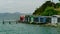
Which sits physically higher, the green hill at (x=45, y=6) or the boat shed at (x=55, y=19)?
the green hill at (x=45, y=6)

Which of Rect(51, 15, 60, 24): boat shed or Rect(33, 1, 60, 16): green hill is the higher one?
Rect(33, 1, 60, 16): green hill

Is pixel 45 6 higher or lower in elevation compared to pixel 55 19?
higher

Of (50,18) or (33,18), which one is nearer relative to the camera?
(50,18)

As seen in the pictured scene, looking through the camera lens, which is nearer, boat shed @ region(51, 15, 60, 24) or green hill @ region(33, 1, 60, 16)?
boat shed @ region(51, 15, 60, 24)

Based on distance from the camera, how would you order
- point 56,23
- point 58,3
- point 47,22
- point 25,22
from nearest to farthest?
point 56,23 → point 47,22 → point 25,22 → point 58,3

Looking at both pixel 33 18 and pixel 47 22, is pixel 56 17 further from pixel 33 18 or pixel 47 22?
pixel 33 18

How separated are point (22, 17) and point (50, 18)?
11746 millimetres

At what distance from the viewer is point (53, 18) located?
59094 millimetres

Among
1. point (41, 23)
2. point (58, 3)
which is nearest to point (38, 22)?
point (41, 23)

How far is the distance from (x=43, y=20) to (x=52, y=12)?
24.3ft

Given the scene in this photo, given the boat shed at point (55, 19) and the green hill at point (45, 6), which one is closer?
the boat shed at point (55, 19)

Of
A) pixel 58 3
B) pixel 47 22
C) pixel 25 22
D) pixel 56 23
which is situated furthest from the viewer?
pixel 58 3

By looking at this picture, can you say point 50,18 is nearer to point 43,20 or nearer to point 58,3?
point 43,20

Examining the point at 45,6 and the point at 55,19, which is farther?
the point at 45,6
